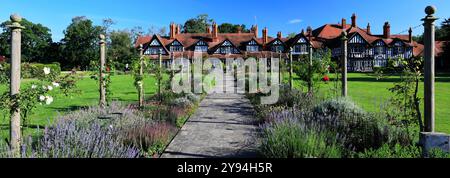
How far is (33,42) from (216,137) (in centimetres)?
7476

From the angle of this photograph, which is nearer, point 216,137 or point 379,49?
point 216,137

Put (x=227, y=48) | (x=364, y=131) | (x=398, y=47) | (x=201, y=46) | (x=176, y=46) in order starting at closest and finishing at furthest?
(x=364, y=131) < (x=398, y=47) < (x=227, y=48) < (x=201, y=46) < (x=176, y=46)

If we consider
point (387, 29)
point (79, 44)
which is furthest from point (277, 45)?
point (79, 44)

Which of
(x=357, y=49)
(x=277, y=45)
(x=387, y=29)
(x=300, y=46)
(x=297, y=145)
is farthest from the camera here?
(x=277, y=45)

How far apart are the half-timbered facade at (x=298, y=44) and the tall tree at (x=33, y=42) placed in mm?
20522

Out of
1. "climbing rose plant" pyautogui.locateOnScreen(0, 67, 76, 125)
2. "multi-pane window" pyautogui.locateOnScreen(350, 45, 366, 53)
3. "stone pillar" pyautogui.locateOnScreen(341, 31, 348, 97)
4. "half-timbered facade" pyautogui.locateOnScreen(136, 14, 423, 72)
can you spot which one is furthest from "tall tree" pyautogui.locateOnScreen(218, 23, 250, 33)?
"climbing rose plant" pyautogui.locateOnScreen(0, 67, 76, 125)

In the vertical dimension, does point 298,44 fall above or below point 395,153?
above

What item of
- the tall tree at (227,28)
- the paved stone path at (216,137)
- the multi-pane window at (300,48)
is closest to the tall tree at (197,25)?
the tall tree at (227,28)

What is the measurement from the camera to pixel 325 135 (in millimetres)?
4480

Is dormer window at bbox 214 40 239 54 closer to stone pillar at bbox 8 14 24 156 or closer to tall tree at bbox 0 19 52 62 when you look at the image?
tall tree at bbox 0 19 52 62

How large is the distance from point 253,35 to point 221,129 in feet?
167

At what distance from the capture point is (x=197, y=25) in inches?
3162

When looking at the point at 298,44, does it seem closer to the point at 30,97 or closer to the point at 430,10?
the point at 430,10

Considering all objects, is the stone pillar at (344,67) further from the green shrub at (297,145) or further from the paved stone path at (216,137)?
the green shrub at (297,145)
